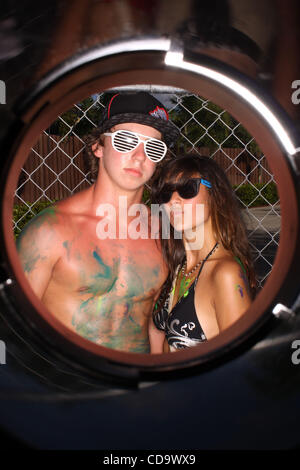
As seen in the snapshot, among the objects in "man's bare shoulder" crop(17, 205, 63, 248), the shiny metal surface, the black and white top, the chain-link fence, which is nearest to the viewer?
the shiny metal surface

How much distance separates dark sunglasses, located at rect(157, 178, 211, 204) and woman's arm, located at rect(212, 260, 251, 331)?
0.75ft

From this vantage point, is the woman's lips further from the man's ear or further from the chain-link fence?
the chain-link fence

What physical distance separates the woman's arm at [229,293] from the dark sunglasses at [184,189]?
0.75ft

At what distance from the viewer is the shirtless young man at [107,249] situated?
113 cm

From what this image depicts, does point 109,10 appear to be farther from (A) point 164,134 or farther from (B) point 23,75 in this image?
(A) point 164,134

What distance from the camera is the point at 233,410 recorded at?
526 millimetres

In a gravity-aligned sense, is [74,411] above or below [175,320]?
below

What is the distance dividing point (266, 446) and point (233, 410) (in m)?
0.08

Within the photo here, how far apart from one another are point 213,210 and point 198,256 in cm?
16

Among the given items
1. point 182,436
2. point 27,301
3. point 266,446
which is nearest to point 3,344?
point 27,301

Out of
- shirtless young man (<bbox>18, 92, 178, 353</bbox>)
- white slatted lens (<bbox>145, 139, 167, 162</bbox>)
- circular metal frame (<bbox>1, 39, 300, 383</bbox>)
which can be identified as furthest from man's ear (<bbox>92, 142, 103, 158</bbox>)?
circular metal frame (<bbox>1, 39, 300, 383</bbox>)

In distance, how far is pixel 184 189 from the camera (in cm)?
120

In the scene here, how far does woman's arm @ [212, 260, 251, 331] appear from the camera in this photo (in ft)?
3.69

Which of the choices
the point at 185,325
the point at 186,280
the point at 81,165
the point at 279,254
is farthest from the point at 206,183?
the point at 81,165
